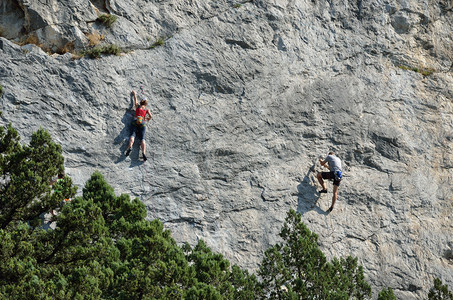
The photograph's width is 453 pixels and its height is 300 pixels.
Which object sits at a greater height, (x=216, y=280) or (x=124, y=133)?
(x=124, y=133)

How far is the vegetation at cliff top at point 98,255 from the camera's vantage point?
1006 cm

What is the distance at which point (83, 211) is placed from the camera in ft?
36.8

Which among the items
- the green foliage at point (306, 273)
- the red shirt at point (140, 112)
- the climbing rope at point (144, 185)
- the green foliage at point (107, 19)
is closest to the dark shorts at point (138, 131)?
the red shirt at point (140, 112)

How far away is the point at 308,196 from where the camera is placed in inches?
651

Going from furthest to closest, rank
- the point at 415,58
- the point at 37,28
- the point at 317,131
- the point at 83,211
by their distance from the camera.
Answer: the point at 415,58 < the point at 317,131 < the point at 37,28 < the point at 83,211

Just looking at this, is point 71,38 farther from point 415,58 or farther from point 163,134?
point 415,58

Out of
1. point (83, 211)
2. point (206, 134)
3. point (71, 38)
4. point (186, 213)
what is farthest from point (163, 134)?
point (83, 211)

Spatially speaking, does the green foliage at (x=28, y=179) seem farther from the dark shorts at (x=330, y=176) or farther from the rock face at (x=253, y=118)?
the dark shorts at (x=330, y=176)

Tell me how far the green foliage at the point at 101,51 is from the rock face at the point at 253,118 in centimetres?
21

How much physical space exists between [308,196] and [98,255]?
24.2ft

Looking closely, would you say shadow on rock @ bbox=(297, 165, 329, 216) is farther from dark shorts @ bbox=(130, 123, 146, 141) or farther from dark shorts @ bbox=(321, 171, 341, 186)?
dark shorts @ bbox=(130, 123, 146, 141)

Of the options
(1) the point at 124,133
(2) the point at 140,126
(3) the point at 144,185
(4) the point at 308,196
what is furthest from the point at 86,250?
(4) the point at 308,196

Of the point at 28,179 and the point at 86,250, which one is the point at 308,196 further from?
the point at 28,179

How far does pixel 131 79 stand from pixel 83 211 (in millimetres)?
6029
